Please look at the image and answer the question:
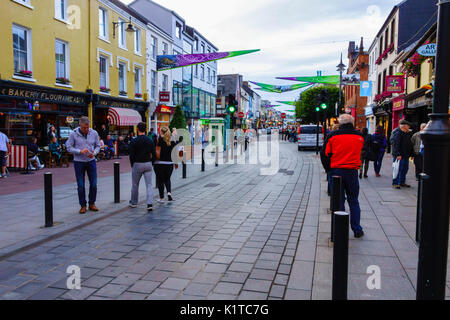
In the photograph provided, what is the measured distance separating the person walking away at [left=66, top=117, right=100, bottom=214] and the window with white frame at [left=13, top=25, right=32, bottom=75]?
984cm

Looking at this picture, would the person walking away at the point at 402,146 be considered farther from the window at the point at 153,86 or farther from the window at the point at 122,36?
the window at the point at 153,86

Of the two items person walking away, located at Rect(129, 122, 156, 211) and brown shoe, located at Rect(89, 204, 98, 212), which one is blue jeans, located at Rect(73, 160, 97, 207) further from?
person walking away, located at Rect(129, 122, 156, 211)

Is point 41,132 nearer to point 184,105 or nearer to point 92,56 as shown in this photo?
point 92,56

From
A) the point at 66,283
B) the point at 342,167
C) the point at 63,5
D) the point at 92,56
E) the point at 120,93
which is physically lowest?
the point at 66,283

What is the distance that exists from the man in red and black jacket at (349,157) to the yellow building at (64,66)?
13.4 m

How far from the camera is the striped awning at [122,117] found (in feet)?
71.6

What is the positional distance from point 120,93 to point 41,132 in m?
7.25

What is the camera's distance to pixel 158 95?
28.9 m

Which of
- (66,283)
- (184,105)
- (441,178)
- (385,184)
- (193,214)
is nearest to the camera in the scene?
(441,178)

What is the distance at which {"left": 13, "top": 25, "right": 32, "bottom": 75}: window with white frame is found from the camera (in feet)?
49.0

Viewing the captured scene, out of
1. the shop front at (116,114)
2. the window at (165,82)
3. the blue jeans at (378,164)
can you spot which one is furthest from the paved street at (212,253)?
the window at (165,82)

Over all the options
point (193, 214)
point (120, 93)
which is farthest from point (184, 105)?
point (193, 214)

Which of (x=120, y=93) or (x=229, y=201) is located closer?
(x=229, y=201)

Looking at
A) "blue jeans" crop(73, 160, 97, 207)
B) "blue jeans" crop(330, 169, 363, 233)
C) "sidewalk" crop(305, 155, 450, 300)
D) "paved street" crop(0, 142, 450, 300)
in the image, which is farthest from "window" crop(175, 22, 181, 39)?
"blue jeans" crop(330, 169, 363, 233)
